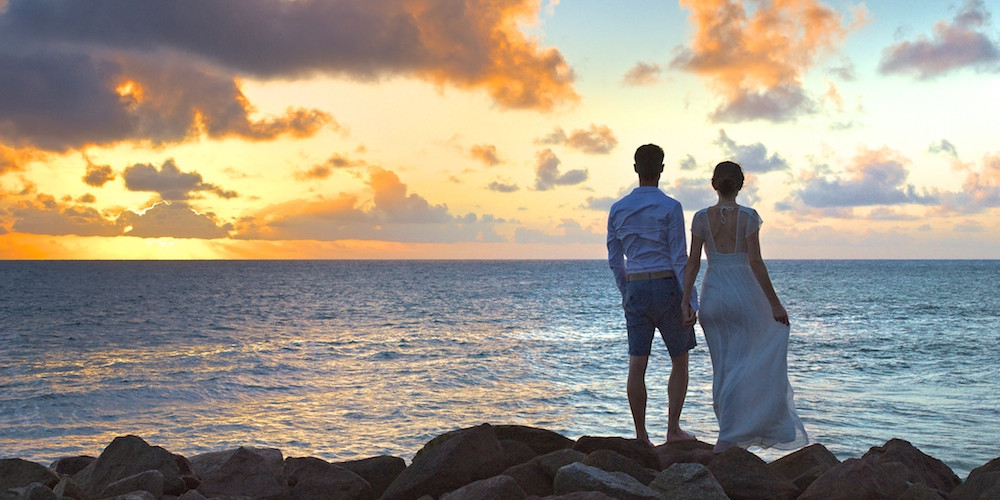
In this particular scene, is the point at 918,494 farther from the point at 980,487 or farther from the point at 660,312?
the point at 660,312

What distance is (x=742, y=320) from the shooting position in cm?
536

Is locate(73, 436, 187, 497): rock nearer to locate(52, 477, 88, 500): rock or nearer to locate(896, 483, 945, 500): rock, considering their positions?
locate(52, 477, 88, 500): rock

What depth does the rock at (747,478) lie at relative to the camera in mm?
4629

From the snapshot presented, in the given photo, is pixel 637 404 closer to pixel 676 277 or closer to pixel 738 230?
pixel 676 277

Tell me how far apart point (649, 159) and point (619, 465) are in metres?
2.07

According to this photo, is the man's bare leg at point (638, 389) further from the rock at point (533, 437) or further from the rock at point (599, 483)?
the rock at point (599, 483)

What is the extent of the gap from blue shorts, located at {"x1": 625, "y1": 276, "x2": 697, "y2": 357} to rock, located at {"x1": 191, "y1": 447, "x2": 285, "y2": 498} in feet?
8.42

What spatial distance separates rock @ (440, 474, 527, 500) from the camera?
169 inches

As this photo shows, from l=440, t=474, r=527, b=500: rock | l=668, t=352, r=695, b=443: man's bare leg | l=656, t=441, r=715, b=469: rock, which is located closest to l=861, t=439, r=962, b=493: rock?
l=656, t=441, r=715, b=469: rock

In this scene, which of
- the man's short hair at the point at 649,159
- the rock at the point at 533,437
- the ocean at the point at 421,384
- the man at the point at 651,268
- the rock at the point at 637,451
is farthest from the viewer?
the ocean at the point at 421,384

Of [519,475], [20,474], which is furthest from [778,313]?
[20,474]

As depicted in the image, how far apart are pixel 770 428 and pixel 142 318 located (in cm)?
3914

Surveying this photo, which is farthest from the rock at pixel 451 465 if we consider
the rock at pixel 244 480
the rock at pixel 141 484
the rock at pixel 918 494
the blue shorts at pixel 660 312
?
the rock at pixel 918 494

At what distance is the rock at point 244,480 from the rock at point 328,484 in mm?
138
